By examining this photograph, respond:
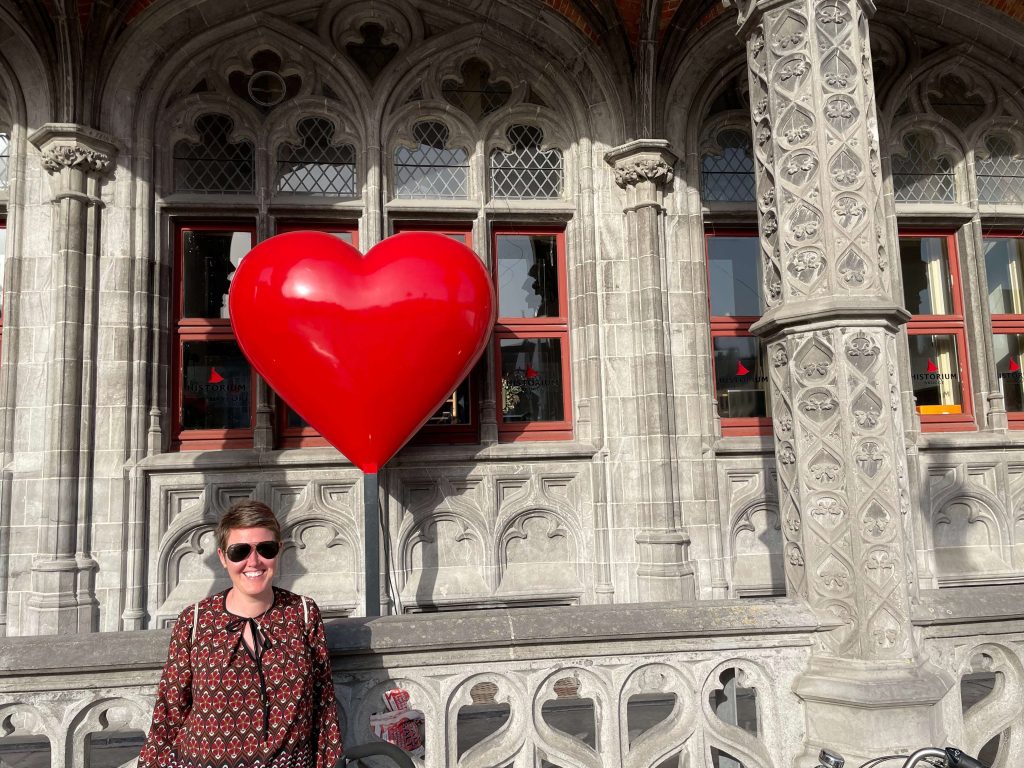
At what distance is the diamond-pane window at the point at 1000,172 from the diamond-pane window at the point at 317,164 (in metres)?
5.66

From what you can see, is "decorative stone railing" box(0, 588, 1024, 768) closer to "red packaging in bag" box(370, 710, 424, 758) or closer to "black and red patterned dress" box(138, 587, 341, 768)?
"red packaging in bag" box(370, 710, 424, 758)

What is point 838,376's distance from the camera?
288 cm

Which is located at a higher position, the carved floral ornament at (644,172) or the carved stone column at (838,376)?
the carved floral ornament at (644,172)

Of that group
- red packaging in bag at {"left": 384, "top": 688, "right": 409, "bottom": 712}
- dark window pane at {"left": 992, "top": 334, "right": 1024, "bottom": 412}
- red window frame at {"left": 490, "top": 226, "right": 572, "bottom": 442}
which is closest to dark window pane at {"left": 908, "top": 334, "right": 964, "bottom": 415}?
dark window pane at {"left": 992, "top": 334, "right": 1024, "bottom": 412}

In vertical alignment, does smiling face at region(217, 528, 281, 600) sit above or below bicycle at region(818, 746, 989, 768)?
above

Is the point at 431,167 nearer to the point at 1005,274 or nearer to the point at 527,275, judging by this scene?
A: the point at 527,275

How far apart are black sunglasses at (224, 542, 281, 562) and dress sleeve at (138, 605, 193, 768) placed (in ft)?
0.67

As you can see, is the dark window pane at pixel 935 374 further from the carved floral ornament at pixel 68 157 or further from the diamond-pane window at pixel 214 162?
the carved floral ornament at pixel 68 157

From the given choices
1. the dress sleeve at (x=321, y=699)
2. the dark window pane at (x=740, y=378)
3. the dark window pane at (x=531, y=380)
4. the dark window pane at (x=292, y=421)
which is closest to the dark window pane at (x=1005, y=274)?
the dark window pane at (x=740, y=378)

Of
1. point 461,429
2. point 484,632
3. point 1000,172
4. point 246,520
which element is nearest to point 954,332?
point 1000,172

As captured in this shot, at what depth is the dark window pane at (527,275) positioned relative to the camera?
19.9 ft

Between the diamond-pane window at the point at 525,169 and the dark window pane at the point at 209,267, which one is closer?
the dark window pane at the point at 209,267

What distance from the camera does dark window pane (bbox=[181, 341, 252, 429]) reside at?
5.64 meters

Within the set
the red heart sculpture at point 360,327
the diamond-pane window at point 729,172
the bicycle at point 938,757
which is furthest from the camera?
the diamond-pane window at point 729,172
